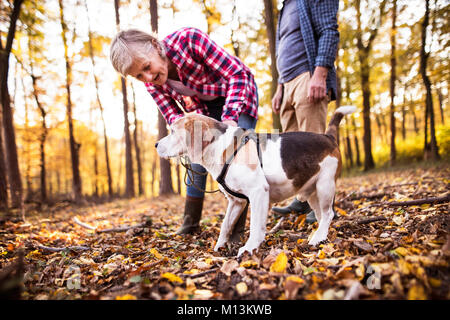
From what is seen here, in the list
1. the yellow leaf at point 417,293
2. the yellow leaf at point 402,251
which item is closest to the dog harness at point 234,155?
the yellow leaf at point 402,251

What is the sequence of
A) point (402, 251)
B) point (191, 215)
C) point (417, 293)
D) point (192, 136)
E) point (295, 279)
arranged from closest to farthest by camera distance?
point (417, 293), point (295, 279), point (402, 251), point (192, 136), point (191, 215)

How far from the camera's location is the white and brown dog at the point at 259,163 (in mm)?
A: 2430

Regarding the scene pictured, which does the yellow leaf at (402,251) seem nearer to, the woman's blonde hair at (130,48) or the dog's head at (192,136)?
the dog's head at (192,136)

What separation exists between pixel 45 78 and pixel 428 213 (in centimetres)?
1627

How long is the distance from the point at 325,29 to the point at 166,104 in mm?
2297

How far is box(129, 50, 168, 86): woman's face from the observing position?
8.63ft

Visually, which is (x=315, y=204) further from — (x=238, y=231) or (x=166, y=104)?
(x=166, y=104)

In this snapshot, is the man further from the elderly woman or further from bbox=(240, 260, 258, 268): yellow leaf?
bbox=(240, 260, 258, 268): yellow leaf

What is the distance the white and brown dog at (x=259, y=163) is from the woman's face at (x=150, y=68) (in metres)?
0.64

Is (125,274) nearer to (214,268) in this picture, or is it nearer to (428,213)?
(214,268)

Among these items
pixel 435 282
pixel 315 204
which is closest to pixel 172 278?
pixel 435 282

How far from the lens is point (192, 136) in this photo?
8.38 ft

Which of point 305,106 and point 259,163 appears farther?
point 305,106
